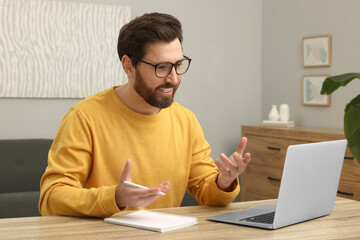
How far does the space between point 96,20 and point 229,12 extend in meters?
1.42

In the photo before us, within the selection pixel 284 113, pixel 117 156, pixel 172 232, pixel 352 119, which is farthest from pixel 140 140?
pixel 284 113

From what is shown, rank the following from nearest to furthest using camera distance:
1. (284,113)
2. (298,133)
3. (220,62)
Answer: (298,133), (284,113), (220,62)

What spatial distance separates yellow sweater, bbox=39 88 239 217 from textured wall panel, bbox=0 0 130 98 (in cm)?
232

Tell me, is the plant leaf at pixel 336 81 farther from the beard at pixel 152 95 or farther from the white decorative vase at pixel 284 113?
the white decorative vase at pixel 284 113

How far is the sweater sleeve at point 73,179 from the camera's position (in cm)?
171

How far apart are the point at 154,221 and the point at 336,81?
0.78 m

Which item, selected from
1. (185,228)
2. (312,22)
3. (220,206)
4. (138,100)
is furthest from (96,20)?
(185,228)

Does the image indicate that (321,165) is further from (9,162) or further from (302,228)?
(9,162)

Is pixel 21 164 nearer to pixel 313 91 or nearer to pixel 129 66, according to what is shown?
pixel 129 66

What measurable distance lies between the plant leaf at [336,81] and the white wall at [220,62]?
10.3ft

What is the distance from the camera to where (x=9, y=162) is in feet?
13.1

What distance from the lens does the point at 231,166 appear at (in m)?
1.87

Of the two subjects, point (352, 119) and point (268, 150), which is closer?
point (352, 119)

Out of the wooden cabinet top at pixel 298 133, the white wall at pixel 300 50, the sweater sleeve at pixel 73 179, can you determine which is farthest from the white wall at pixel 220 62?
the sweater sleeve at pixel 73 179
